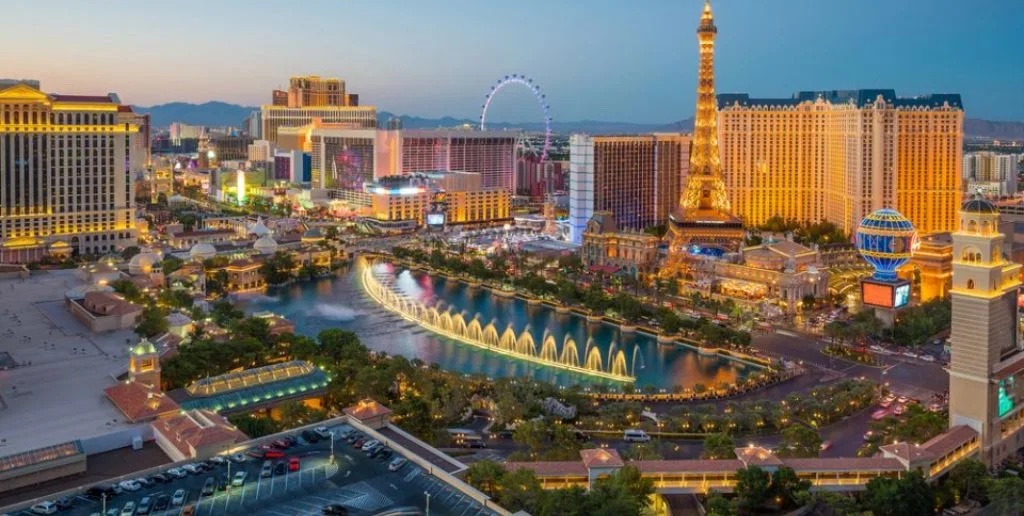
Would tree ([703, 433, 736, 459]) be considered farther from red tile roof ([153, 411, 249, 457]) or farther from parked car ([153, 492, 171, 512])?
parked car ([153, 492, 171, 512])

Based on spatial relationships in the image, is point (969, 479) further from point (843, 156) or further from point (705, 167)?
point (843, 156)

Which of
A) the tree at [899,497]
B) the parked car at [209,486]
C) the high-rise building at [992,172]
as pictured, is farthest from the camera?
the high-rise building at [992,172]

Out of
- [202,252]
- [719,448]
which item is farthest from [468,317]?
[719,448]

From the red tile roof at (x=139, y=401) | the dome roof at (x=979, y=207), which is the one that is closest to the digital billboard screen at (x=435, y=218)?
the red tile roof at (x=139, y=401)

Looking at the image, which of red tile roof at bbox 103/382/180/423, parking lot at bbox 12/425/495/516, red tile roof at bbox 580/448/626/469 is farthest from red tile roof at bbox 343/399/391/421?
red tile roof at bbox 103/382/180/423

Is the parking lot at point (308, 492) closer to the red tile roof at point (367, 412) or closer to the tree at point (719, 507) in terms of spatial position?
the red tile roof at point (367, 412)

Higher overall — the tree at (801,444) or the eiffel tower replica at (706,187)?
the eiffel tower replica at (706,187)

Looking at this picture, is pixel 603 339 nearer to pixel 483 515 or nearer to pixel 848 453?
pixel 848 453
